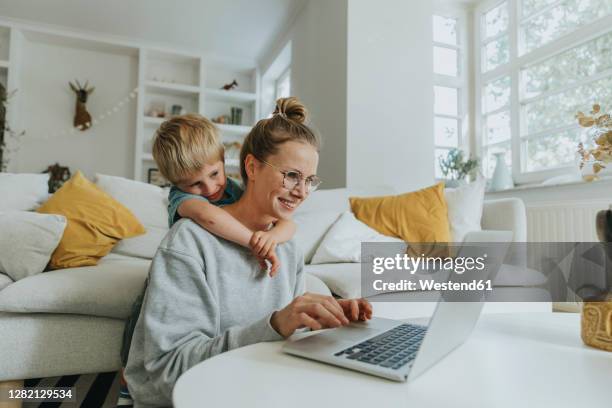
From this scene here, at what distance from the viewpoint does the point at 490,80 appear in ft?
14.0

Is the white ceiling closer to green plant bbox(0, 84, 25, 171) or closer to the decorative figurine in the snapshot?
the decorative figurine

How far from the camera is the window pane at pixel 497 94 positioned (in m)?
4.07

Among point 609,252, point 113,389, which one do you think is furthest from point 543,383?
point 113,389

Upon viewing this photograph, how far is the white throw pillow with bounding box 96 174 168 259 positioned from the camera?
6.88 ft

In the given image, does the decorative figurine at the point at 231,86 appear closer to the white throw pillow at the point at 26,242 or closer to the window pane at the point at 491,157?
the window pane at the point at 491,157

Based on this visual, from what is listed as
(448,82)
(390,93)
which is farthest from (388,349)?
(448,82)

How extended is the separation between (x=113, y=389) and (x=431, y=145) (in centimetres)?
320

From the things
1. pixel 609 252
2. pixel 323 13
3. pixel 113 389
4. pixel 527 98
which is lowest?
pixel 113 389

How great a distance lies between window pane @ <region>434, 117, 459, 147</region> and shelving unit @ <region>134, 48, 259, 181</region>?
2.33 metres

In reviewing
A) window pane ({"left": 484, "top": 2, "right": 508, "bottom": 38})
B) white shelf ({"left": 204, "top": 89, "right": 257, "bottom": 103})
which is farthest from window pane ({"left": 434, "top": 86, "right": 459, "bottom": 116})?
white shelf ({"left": 204, "top": 89, "right": 257, "bottom": 103})

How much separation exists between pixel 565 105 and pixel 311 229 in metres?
2.53

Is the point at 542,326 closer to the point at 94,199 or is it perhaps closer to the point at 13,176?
the point at 94,199

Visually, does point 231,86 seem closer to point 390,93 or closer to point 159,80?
point 159,80

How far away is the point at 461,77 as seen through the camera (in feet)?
14.8
